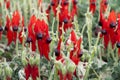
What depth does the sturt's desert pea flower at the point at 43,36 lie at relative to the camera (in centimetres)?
249

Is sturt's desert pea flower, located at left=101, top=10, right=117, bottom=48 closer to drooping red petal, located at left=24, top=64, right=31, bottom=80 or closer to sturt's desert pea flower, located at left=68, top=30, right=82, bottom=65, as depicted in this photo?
sturt's desert pea flower, located at left=68, top=30, right=82, bottom=65

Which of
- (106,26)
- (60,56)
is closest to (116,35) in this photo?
(106,26)

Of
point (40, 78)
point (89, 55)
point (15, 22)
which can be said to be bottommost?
point (40, 78)

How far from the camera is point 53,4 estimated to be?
3518 mm

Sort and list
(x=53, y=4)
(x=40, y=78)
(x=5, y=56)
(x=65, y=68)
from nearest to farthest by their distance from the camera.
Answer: (x=65, y=68) < (x=40, y=78) < (x=5, y=56) < (x=53, y=4)

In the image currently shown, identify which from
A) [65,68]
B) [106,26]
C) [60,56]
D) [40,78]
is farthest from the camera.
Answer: [106,26]

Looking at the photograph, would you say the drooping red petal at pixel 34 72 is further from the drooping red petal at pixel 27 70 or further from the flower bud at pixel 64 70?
the flower bud at pixel 64 70

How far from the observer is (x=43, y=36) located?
252 centimetres

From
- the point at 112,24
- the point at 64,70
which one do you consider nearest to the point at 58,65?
the point at 64,70

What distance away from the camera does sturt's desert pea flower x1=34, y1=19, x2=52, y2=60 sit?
2.49m

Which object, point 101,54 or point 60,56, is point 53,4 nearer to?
point 101,54

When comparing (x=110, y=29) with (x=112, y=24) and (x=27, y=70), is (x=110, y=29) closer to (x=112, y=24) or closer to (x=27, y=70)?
(x=112, y=24)

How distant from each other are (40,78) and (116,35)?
2.11 feet

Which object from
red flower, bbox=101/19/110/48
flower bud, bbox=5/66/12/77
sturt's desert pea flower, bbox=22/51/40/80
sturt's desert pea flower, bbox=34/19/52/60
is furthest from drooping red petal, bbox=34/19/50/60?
red flower, bbox=101/19/110/48
